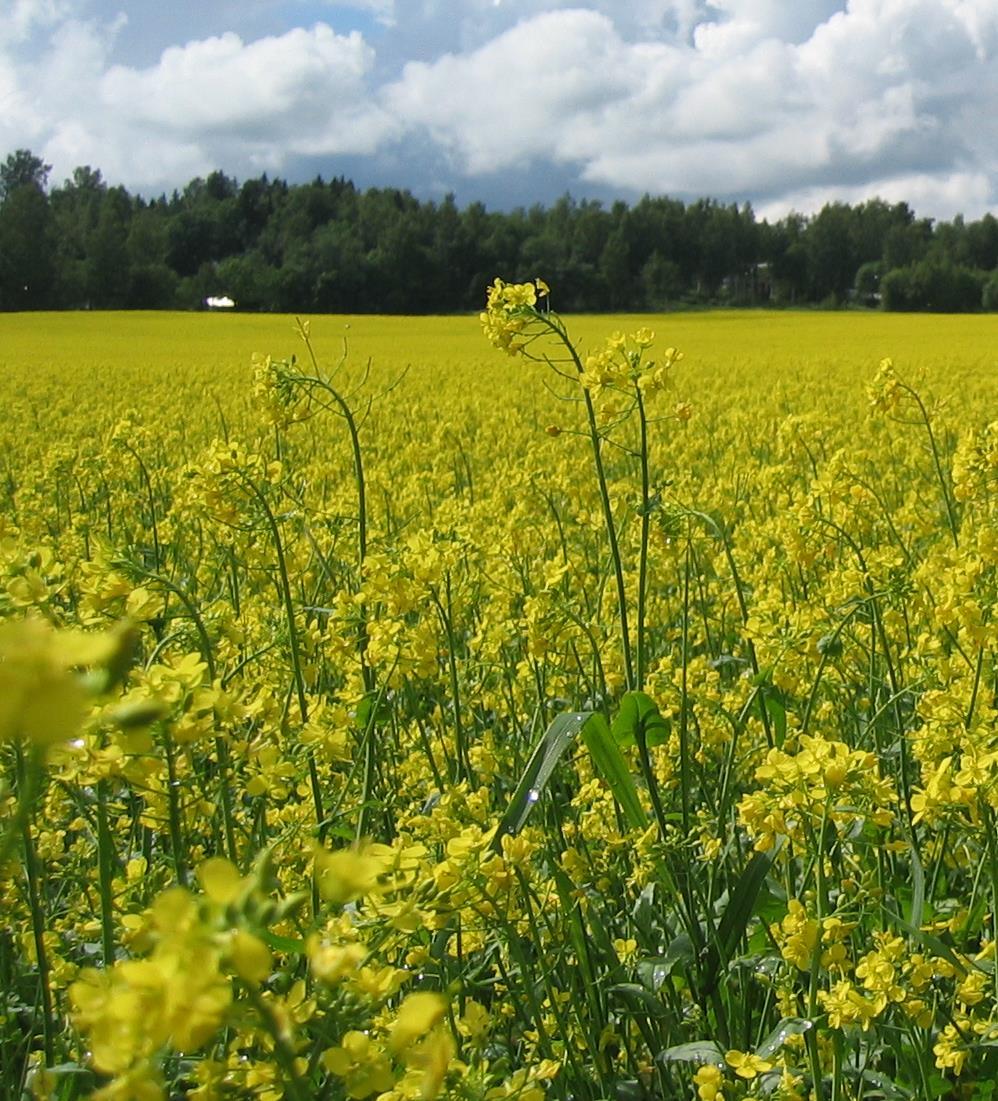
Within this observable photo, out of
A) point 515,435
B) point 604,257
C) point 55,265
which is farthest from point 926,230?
point 515,435

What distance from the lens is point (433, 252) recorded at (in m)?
Answer: 60.2

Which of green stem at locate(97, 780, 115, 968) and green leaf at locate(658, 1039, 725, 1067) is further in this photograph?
green leaf at locate(658, 1039, 725, 1067)

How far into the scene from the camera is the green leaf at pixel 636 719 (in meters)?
2.23

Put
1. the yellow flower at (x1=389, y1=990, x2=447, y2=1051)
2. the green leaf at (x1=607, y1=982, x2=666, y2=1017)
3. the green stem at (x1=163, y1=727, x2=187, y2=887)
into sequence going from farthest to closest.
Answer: the green leaf at (x1=607, y1=982, x2=666, y2=1017) < the green stem at (x1=163, y1=727, x2=187, y2=887) < the yellow flower at (x1=389, y1=990, x2=447, y2=1051)

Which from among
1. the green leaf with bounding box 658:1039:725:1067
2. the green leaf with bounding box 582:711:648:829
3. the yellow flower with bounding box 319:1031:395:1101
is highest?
the yellow flower with bounding box 319:1031:395:1101

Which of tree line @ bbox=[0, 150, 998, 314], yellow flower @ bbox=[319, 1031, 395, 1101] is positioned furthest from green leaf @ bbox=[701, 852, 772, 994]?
tree line @ bbox=[0, 150, 998, 314]

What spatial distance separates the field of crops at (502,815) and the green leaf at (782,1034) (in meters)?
0.03

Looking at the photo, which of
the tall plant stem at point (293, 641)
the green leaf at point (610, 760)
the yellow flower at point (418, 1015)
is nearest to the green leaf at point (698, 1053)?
the green leaf at point (610, 760)

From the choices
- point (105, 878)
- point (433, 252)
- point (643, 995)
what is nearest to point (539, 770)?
point (643, 995)

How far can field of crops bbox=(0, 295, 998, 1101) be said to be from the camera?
94 centimetres

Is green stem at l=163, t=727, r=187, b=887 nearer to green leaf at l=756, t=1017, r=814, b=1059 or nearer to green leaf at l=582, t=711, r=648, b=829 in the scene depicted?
green leaf at l=582, t=711, r=648, b=829

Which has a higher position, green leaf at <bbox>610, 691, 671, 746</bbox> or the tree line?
the tree line

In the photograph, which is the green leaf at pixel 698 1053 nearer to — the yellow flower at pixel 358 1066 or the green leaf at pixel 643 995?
the green leaf at pixel 643 995

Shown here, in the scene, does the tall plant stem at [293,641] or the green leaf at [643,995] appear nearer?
the green leaf at [643,995]
